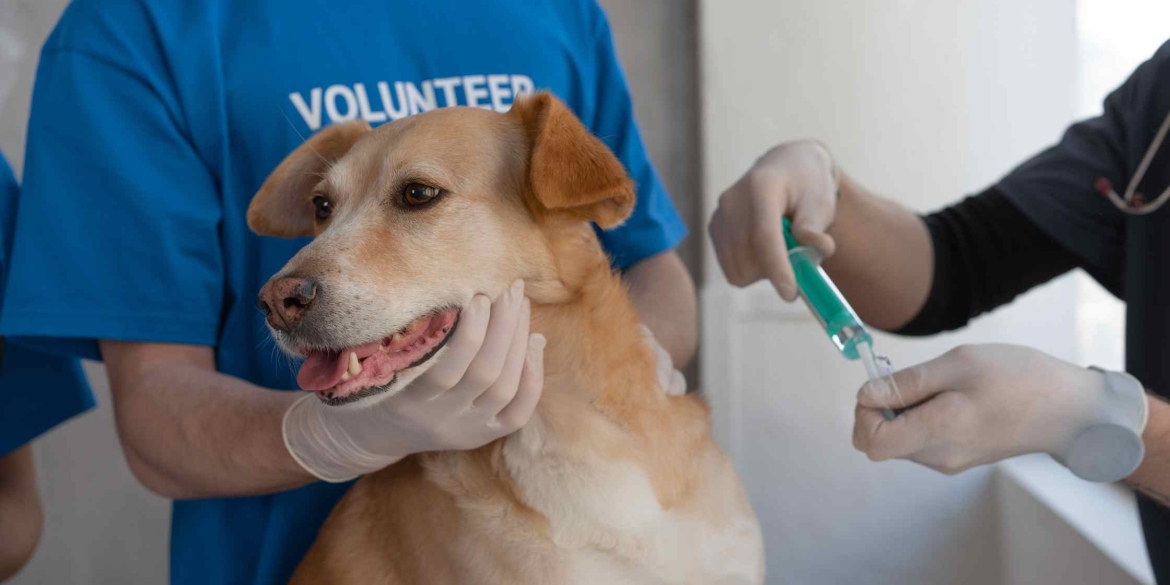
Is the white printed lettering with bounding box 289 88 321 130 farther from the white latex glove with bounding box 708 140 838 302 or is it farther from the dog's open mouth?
the white latex glove with bounding box 708 140 838 302

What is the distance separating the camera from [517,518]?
0.81 m

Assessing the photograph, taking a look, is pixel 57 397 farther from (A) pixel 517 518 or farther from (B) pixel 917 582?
(B) pixel 917 582

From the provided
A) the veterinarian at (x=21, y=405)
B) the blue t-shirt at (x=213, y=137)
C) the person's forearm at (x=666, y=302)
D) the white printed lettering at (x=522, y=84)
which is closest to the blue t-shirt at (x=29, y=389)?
the veterinarian at (x=21, y=405)

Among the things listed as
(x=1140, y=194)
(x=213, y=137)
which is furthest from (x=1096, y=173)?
(x=213, y=137)

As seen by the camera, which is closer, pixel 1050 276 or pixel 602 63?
pixel 1050 276

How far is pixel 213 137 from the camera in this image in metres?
0.95

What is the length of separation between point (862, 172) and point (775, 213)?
0.40 m

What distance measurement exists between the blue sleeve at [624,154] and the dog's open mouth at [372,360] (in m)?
0.42

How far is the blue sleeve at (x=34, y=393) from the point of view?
1.12m

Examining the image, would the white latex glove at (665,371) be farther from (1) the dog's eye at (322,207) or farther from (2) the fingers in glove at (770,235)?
(1) the dog's eye at (322,207)

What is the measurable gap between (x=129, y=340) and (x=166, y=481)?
6.4 inches

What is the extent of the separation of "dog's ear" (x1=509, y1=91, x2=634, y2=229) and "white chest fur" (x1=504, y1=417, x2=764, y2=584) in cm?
24

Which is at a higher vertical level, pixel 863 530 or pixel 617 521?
pixel 617 521

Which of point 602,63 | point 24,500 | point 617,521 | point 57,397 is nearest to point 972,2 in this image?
point 602,63
